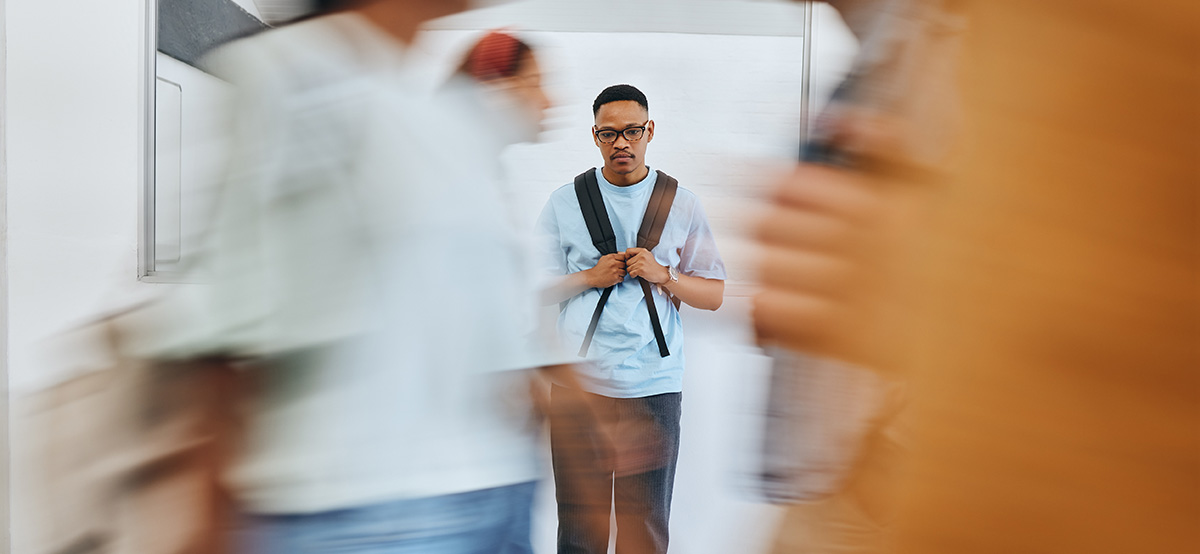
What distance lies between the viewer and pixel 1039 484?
0.95 feet

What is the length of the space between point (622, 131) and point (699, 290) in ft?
0.36

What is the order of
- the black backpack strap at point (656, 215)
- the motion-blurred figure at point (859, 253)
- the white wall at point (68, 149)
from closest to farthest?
the motion-blurred figure at point (859, 253), the black backpack strap at point (656, 215), the white wall at point (68, 149)

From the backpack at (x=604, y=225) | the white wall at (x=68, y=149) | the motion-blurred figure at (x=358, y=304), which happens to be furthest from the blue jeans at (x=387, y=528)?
the white wall at (x=68, y=149)

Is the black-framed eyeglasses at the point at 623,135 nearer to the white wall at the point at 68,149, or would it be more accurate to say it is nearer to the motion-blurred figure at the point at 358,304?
the motion-blurred figure at the point at 358,304

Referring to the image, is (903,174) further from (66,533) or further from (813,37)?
(66,533)

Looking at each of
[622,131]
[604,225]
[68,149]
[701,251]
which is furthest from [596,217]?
[68,149]

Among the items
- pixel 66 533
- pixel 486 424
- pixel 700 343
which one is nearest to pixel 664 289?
pixel 700 343

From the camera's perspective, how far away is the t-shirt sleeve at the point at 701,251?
1.02ft

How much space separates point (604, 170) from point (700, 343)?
0.44ft

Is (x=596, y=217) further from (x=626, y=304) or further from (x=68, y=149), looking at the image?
(x=68, y=149)

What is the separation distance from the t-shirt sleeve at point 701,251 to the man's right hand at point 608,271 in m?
0.15

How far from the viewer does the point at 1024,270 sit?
0.92 feet

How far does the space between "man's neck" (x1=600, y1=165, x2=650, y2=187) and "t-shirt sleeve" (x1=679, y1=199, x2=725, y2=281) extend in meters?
0.08

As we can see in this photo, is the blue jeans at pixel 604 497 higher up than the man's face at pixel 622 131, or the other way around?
the man's face at pixel 622 131
